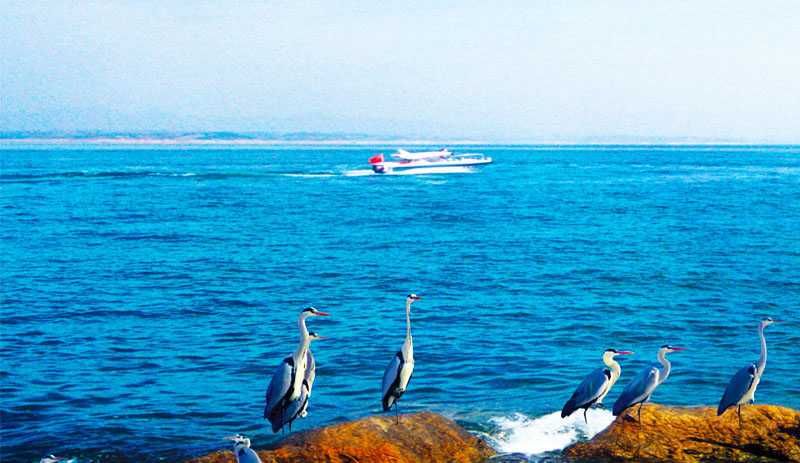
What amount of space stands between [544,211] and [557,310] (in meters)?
32.1

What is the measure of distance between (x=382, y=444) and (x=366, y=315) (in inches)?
442

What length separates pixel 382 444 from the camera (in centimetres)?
1098

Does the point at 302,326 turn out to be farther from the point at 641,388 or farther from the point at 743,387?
the point at 743,387

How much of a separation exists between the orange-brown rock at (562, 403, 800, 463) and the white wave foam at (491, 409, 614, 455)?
A: 67 centimetres

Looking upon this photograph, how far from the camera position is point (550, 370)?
16719 mm

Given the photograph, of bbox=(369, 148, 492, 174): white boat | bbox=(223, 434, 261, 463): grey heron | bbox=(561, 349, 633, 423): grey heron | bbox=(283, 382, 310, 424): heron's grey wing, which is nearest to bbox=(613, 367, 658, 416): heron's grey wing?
bbox=(561, 349, 633, 423): grey heron

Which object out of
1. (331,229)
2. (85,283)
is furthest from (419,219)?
(85,283)

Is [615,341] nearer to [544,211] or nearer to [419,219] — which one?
[419,219]

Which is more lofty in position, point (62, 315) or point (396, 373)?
point (396, 373)

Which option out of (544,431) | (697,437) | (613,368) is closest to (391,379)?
(544,431)

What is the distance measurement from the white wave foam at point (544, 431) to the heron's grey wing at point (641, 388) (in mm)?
1247

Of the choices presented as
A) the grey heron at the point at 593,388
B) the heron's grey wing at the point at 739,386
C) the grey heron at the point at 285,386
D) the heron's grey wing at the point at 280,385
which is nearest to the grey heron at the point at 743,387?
the heron's grey wing at the point at 739,386

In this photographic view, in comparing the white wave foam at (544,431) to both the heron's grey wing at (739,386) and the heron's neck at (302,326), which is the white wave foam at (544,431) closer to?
the heron's grey wing at (739,386)

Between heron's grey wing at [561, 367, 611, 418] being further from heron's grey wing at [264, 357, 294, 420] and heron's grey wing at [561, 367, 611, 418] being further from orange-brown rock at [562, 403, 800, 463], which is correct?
heron's grey wing at [264, 357, 294, 420]
